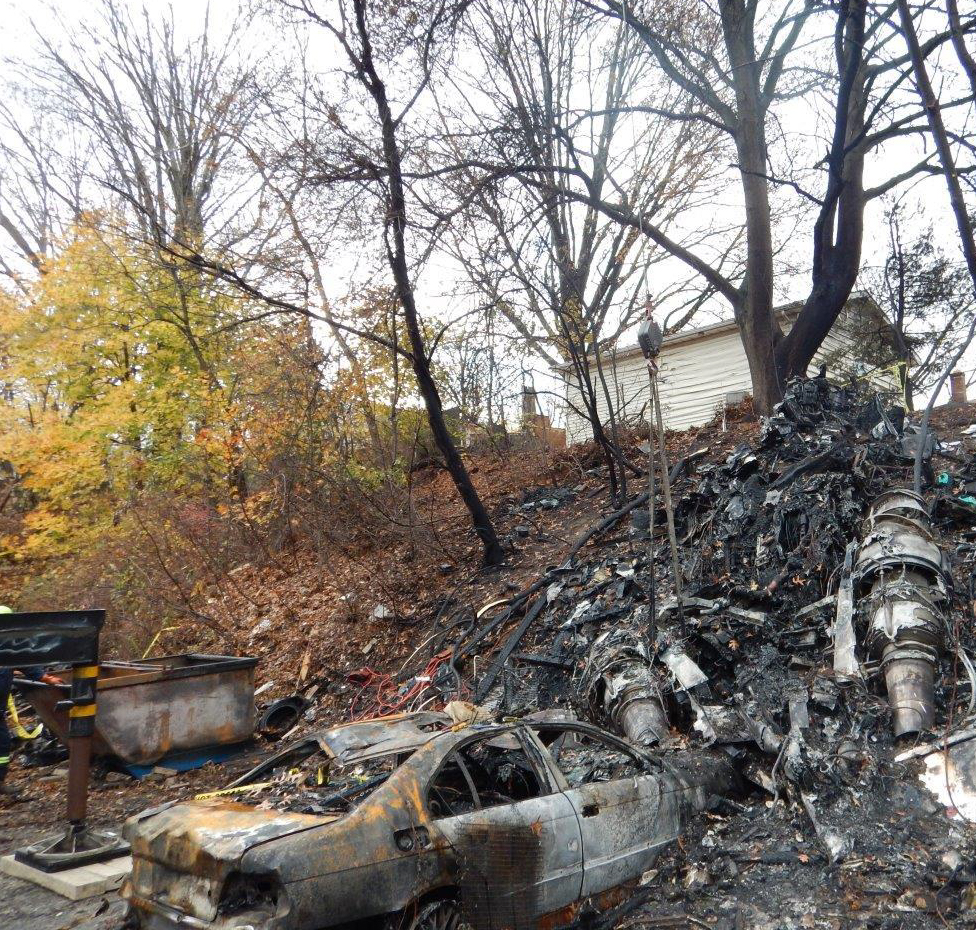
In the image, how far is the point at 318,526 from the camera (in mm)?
14984

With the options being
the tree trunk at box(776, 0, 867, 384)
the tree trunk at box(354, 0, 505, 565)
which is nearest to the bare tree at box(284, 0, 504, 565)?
the tree trunk at box(354, 0, 505, 565)

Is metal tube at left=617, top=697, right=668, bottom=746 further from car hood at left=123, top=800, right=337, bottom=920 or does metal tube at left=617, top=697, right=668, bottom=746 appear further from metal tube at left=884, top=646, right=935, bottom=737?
car hood at left=123, top=800, right=337, bottom=920

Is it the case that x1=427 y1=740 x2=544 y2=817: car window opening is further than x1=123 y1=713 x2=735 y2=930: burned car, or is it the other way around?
x1=427 y1=740 x2=544 y2=817: car window opening

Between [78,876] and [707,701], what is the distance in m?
5.31

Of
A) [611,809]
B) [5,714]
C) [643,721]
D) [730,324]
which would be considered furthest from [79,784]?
[730,324]

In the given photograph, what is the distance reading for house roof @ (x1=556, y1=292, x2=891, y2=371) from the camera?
22.9 meters

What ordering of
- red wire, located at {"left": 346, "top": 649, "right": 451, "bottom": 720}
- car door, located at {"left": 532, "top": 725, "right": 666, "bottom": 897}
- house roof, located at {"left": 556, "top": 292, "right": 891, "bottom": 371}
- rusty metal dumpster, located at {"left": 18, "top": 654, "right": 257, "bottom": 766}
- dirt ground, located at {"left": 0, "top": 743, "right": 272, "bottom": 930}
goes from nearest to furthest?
car door, located at {"left": 532, "top": 725, "right": 666, "bottom": 897} → dirt ground, located at {"left": 0, "top": 743, "right": 272, "bottom": 930} → rusty metal dumpster, located at {"left": 18, "top": 654, "right": 257, "bottom": 766} → red wire, located at {"left": 346, "top": 649, "right": 451, "bottom": 720} → house roof, located at {"left": 556, "top": 292, "right": 891, "bottom": 371}

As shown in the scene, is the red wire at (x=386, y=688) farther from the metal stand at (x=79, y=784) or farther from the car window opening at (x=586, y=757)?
the car window opening at (x=586, y=757)

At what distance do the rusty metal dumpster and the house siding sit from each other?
15099mm

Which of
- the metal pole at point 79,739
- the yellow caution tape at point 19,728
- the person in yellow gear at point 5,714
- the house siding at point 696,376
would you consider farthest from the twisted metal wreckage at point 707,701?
the house siding at point 696,376

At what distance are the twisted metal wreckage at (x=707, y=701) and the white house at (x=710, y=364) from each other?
10498mm

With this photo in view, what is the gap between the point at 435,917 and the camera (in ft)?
13.1

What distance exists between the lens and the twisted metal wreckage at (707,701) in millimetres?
4059

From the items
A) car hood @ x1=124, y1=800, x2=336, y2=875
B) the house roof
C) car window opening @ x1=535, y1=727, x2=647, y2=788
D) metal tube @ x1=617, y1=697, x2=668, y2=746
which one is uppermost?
the house roof
